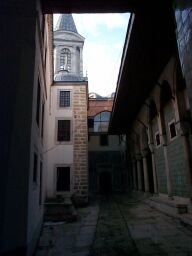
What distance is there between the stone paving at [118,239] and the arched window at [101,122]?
57.8ft

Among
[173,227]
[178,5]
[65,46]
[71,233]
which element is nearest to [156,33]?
[178,5]

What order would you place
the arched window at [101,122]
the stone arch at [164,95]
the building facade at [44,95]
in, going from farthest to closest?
the arched window at [101,122]
the stone arch at [164,95]
the building facade at [44,95]

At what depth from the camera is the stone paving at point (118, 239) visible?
196 inches

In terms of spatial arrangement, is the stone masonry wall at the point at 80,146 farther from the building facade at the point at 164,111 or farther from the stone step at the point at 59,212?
the stone step at the point at 59,212

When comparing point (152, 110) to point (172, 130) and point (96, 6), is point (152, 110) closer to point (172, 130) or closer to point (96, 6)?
point (172, 130)

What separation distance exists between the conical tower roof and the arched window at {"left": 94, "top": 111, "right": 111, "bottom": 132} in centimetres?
1010

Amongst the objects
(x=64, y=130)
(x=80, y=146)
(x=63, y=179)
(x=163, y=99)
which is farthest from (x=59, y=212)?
(x=163, y=99)

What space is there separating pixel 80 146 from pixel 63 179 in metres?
2.16

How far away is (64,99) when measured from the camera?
15.5m

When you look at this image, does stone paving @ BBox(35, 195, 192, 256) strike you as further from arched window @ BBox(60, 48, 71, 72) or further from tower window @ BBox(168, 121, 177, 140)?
arched window @ BBox(60, 48, 71, 72)

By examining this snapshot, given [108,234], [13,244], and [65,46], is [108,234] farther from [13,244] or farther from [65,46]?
[65,46]

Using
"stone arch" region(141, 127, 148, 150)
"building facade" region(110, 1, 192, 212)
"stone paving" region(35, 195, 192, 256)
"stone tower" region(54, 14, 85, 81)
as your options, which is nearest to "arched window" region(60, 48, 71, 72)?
"stone tower" region(54, 14, 85, 81)

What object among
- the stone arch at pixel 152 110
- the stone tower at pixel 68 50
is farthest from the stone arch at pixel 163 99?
the stone tower at pixel 68 50

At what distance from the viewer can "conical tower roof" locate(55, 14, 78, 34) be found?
91.1 ft
